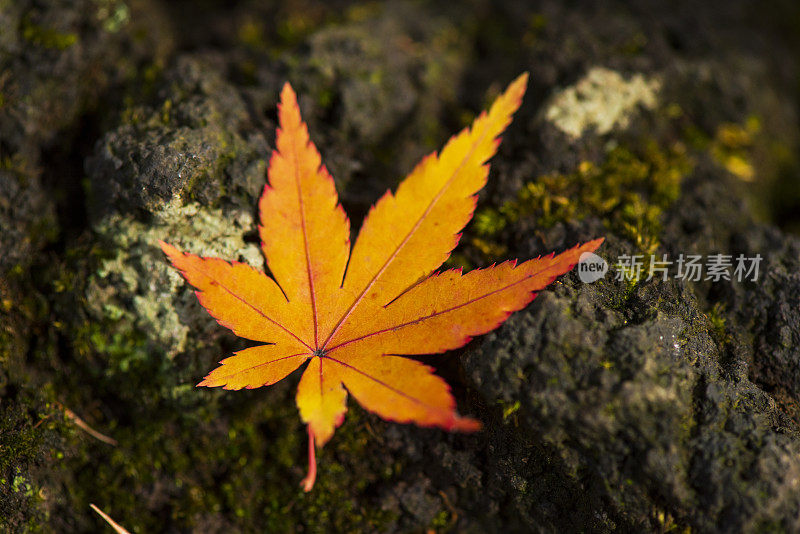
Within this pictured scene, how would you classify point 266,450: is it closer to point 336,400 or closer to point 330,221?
point 336,400

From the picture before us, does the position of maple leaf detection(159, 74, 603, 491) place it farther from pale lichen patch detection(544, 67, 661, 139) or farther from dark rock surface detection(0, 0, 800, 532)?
pale lichen patch detection(544, 67, 661, 139)

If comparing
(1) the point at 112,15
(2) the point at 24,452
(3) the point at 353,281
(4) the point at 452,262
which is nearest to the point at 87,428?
(2) the point at 24,452

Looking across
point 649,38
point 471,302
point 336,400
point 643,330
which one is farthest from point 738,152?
point 336,400

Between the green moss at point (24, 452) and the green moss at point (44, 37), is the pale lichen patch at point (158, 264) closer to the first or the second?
the green moss at point (24, 452)

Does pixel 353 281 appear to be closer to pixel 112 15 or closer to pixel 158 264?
pixel 158 264

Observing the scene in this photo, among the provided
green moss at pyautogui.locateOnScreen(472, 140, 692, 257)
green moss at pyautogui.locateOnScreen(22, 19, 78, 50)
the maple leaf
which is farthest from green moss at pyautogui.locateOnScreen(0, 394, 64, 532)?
green moss at pyautogui.locateOnScreen(472, 140, 692, 257)
